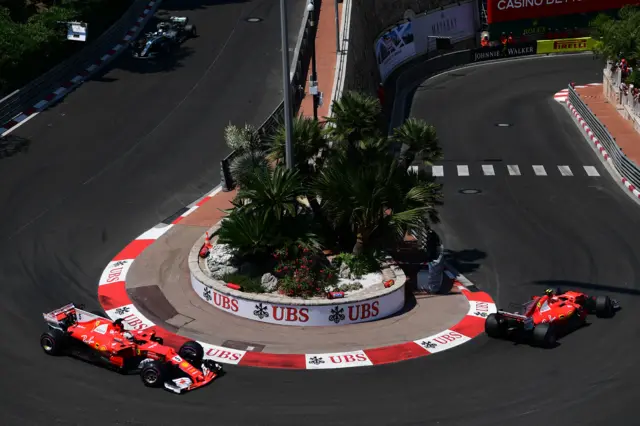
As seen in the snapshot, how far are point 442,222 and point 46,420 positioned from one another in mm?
18216

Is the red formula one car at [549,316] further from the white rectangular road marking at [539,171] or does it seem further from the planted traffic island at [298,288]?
the white rectangular road marking at [539,171]

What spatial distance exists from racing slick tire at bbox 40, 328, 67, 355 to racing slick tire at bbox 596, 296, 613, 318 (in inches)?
547

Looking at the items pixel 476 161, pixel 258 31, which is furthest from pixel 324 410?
pixel 258 31

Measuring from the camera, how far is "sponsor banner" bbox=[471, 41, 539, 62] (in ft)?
202

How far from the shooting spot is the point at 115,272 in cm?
2783

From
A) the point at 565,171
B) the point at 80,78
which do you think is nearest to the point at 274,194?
the point at 565,171

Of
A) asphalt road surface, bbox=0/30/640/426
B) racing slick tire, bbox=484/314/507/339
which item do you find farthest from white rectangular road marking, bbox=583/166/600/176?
racing slick tire, bbox=484/314/507/339

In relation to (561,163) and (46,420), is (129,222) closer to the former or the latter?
(46,420)

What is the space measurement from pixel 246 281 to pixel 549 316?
8.17m

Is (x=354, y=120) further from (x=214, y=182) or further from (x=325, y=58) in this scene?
(x=325, y=58)

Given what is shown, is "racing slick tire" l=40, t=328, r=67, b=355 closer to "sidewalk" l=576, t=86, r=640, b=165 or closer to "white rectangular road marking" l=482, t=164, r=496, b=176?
"white rectangular road marking" l=482, t=164, r=496, b=176

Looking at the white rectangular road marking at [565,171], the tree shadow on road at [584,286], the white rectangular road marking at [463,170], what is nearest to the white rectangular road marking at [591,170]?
the white rectangular road marking at [565,171]

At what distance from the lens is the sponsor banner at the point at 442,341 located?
76.3 ft

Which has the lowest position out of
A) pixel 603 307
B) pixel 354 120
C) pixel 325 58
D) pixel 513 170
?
pixel 513 170
